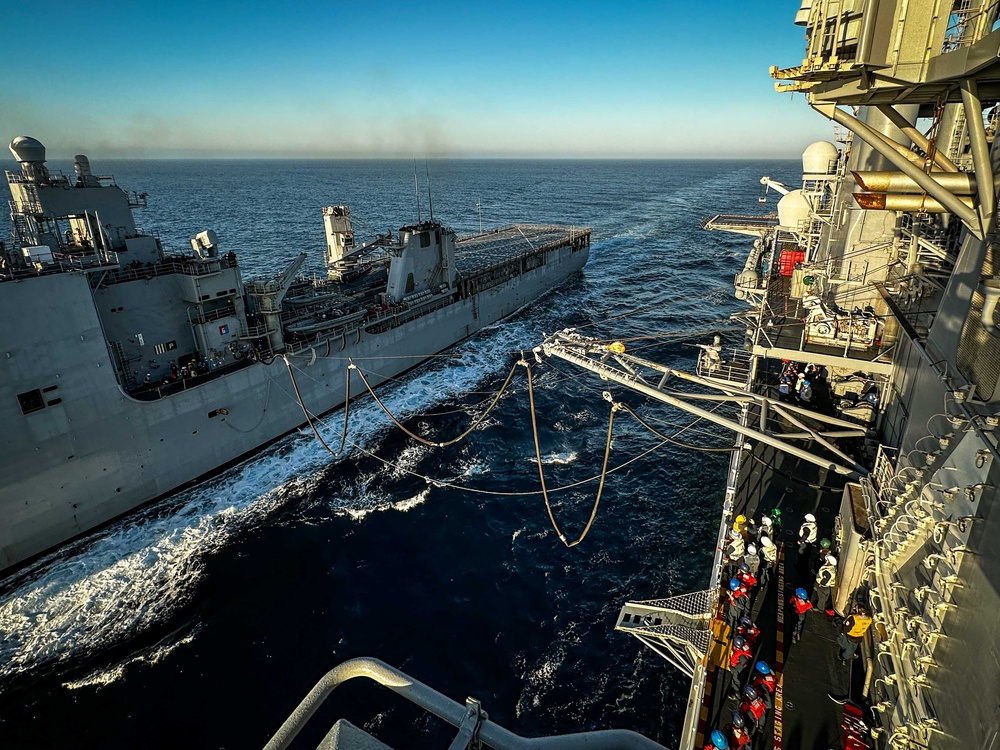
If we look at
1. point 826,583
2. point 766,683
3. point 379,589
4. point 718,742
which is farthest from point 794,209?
point 379,589

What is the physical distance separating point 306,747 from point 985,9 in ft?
72.9

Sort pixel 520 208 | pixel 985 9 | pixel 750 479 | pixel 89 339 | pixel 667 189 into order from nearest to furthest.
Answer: pixel 985 9 → pixel 750 479 → pixel 89 339 → pixel 520 208 → pixel 667 189

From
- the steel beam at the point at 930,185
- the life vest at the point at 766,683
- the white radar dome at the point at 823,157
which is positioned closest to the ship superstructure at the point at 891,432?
the steel beam at the point at 930,185

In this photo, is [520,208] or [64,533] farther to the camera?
[520,208]

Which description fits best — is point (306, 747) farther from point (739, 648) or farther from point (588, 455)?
point (588, 455)

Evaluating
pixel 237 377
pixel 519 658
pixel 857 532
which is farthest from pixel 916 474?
pixel 237 377

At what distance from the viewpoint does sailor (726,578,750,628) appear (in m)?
13.4

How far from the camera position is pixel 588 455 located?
95.0 ft

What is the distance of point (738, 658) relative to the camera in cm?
1222

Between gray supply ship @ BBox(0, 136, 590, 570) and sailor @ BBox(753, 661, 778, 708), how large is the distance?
22.3 meters

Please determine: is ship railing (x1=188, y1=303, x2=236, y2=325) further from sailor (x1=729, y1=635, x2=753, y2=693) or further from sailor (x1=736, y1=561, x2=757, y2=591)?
sailor (x1=729, y1=635, x2=753, y2=693)

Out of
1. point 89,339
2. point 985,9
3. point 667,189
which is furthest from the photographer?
point 667,189

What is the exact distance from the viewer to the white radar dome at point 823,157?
2930cm

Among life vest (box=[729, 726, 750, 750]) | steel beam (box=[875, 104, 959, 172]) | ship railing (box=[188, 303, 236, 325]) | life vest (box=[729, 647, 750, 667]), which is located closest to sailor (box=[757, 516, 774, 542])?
life vest (box=[729, 647, 750, 667])
